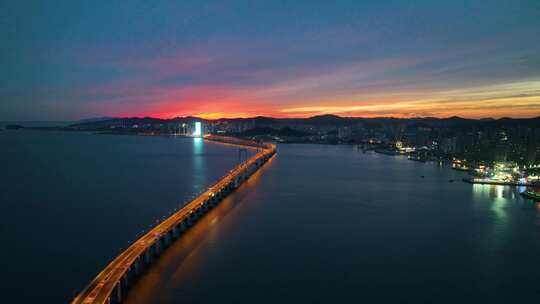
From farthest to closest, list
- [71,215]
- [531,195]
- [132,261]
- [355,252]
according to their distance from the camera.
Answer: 1. [531,195]
2. [71,215]
3. [355,252]
4. [132,261]

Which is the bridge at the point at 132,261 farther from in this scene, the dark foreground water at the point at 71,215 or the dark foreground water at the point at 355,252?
the dark foreground water at the point at 71,215

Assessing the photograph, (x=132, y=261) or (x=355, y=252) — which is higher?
(x=132, y=261)

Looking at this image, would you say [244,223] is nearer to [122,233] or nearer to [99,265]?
[122,233]

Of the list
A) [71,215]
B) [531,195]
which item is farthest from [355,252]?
[531,195]

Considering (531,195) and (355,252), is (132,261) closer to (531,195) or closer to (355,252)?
(355,252)

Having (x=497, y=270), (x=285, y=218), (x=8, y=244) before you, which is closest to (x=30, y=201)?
(x=8, y=244)

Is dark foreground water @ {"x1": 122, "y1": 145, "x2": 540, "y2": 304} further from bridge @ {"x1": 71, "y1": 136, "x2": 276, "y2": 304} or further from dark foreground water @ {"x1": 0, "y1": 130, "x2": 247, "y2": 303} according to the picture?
dark foreground water @ {"x1": 0, "y1": 130, "x2": 247, "y2": 303}

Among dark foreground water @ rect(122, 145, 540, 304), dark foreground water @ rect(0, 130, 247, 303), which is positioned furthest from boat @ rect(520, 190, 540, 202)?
dark foreground water @ rect(0, 130, 247, 303)
